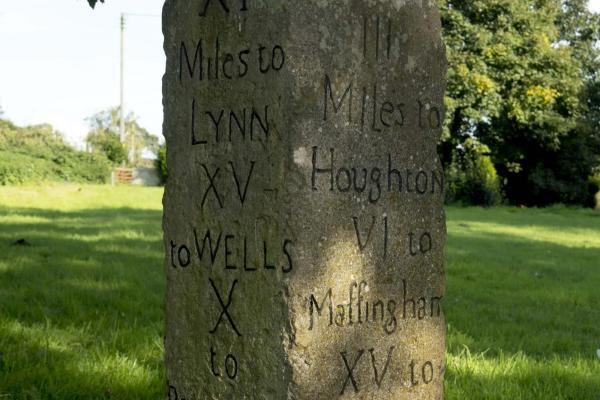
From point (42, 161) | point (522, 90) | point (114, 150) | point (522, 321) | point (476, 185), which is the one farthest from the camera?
point (114, 150)

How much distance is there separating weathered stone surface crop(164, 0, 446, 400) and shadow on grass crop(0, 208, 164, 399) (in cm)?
97

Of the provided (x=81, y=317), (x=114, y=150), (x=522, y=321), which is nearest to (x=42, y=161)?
(x=114, y=150)

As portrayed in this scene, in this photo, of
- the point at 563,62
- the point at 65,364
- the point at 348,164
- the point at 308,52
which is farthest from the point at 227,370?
the point at 563,62

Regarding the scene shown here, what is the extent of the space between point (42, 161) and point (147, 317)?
89.8ft

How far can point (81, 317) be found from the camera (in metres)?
5.45

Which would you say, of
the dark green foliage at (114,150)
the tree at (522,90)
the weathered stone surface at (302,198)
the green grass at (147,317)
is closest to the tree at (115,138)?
the dark green foliage at (114,150)

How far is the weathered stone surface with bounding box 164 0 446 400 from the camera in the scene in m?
2.96

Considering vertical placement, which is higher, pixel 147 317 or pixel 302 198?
pixel 302 198

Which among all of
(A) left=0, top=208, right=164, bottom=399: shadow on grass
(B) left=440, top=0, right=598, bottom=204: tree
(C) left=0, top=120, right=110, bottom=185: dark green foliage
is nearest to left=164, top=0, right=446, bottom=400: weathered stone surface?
(A) left=0, top=208, right=164, bottom=399: shadow on grass

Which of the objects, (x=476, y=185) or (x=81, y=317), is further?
(x=476, y=185)

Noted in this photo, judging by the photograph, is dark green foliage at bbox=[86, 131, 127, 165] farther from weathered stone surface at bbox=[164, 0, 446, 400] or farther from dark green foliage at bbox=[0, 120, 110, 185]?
weathered stone surface at bbox=[164, 0, 446, 400]

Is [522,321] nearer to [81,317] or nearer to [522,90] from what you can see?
[81,317]

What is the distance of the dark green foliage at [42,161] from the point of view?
28281 millimetres

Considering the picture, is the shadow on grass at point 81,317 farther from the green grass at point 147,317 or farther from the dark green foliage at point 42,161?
the dark green foliage at point 42,161
